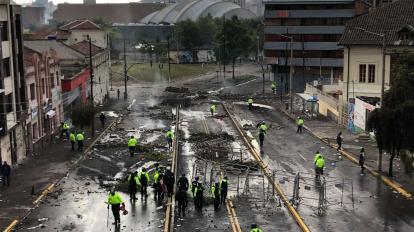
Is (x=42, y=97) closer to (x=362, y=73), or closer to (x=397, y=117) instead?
(x=362, y=73)

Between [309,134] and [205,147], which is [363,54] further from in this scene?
[205,147]

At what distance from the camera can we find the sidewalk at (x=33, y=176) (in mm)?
30312

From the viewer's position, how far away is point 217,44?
5349 inches

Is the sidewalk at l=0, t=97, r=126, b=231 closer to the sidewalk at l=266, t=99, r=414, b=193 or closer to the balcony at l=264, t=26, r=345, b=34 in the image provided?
the sidewalk at l=266, t=99, r=414, b=193

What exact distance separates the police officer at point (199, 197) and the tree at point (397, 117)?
11.7m

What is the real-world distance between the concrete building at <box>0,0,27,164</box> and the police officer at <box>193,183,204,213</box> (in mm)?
14949

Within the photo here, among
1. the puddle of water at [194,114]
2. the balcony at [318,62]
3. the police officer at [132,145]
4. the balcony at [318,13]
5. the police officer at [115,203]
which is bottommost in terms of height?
the puddle of water at [194,114]

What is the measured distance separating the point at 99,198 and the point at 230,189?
6.50 meters

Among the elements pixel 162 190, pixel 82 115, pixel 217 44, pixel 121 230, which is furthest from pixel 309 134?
pixel 217 44

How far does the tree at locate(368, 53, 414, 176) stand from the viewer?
3372cm

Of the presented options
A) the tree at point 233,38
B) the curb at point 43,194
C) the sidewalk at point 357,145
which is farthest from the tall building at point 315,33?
the curb at point 43,194

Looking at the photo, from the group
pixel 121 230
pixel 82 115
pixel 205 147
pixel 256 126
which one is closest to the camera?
pixel 121 230

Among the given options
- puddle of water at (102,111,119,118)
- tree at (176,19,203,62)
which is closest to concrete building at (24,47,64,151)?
puddle of water at (102,111,119,118)

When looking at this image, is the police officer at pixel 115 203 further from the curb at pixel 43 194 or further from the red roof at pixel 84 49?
the red roof at pixel 84 49
